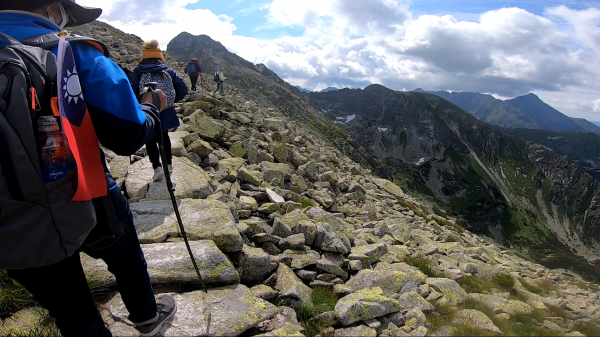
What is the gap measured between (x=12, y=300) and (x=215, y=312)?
9.22 feet

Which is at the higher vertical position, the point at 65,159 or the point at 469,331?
the point at 65,159

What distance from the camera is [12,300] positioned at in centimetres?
431

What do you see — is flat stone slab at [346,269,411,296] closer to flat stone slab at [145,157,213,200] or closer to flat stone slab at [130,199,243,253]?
flat stone slab at [130,199,243,253]

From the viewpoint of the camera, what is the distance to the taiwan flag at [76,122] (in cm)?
259

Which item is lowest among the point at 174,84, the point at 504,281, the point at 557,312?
the point at 504,281

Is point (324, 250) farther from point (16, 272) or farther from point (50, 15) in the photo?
point (50, 15)

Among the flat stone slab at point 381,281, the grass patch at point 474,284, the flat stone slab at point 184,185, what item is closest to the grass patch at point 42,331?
the flat stone slab at point 184,185

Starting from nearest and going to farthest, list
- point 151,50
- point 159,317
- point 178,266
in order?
point 159,317 → point 178,266 → point 151,50

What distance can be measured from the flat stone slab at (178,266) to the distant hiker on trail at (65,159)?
184cm

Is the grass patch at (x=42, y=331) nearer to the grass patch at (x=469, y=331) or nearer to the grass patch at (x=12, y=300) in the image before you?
the grass patch at (x=12, y=300)

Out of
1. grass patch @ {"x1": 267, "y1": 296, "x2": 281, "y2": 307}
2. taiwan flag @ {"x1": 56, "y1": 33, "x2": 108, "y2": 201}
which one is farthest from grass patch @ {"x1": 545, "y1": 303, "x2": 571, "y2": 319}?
taiwan flag @ {"x1": 56, "y1": 33, "x2": 108, "y2": 201}

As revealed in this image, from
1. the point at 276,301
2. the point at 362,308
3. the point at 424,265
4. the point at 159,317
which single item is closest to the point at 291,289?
the point at 276,301

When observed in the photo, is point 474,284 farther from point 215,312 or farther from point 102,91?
point 102,91

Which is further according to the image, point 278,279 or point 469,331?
point 278,279
